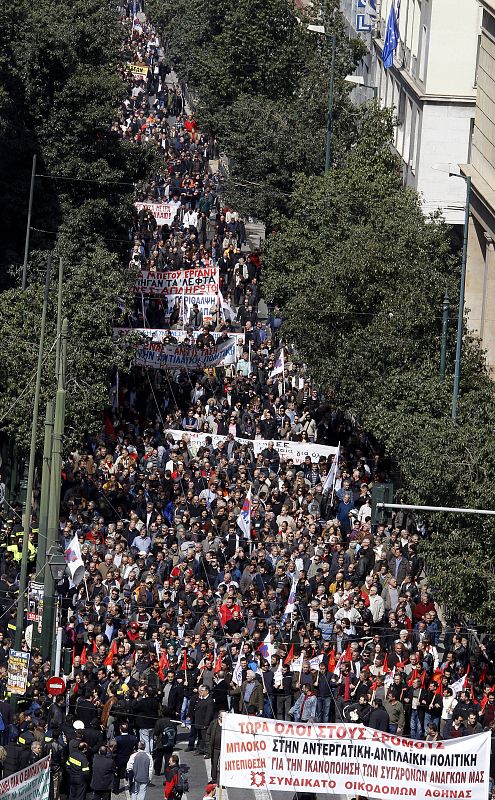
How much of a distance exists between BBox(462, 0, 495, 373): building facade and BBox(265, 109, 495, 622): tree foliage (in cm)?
176

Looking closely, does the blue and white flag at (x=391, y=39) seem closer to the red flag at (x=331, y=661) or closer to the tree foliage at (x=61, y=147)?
the tree foliage at (x=61, y=147)

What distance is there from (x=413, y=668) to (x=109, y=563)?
699 centimetres

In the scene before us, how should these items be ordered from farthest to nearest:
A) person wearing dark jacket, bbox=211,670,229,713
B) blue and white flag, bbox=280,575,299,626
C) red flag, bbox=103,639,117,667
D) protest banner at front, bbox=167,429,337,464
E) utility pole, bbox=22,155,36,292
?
utility pole, bbox=22,155,36,292, protest banner at front, bbox=167,429,337,464, blue and white flag, bbox=280,575,299,626, red flag, bbox=103,639,117,667, person wearing dark jacket, bbox=211,670,229,713

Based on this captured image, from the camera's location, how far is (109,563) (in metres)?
36.2

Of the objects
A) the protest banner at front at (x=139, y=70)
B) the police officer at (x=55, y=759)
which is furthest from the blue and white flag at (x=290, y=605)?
the protest banner at front at (x=139, y=70)

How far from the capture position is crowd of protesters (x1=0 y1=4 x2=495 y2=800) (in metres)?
29.8

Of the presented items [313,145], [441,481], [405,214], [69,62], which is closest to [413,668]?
[441,481]

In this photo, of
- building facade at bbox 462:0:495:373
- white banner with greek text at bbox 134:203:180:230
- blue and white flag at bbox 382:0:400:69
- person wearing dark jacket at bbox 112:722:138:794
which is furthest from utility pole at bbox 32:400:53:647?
blue and white flag at bbox 382:0:400:69

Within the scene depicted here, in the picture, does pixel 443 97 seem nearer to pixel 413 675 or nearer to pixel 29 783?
pixel 413 675

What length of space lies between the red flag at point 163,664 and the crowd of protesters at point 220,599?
0.30ft

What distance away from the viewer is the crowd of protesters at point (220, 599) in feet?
97.6

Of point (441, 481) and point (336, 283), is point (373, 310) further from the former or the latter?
point (441, 481)

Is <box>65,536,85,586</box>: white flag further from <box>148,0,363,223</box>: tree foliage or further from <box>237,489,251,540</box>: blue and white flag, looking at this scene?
<box>148,0,363,223</box>: tree foliage

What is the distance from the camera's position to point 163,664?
32.2m
